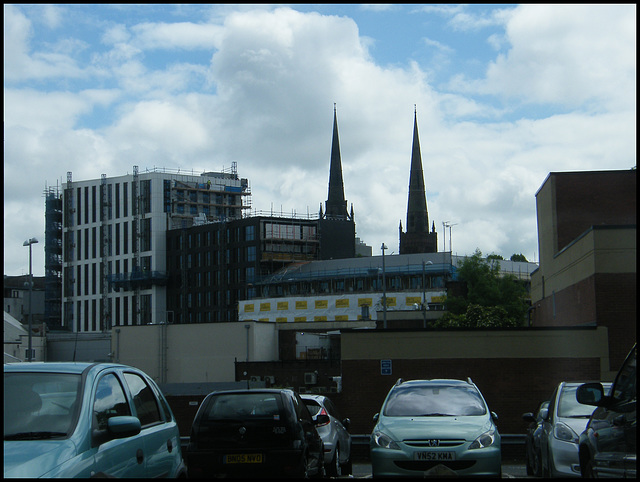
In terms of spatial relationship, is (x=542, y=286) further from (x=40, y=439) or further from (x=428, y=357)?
(x=40, y=439)

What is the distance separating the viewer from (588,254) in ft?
93.4

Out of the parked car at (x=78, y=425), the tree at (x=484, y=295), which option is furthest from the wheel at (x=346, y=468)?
the tree at (x=484, y=295)

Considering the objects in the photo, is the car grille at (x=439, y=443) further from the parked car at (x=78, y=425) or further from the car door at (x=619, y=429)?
the parked car at (x=78, y=425)

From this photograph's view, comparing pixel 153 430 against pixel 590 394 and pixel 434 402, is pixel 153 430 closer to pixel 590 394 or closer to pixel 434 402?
pixel 590 394

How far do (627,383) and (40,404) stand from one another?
473cm

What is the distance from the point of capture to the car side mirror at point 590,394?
7523mm

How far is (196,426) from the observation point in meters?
11.7

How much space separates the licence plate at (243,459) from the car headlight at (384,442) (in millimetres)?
1741

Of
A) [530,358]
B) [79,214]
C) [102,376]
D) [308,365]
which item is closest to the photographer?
[102,376]

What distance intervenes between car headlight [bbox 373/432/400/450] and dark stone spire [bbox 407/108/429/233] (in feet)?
508

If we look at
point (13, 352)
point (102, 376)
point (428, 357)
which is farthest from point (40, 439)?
point (13, 352)

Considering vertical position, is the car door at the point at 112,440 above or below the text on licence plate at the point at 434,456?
above

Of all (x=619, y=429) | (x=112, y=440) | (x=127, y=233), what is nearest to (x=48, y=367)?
(x=112, y=440)

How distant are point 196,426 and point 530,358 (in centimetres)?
1816
